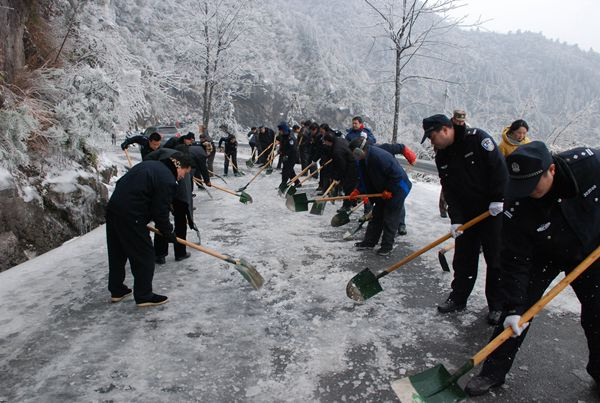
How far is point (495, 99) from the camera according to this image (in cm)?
7144

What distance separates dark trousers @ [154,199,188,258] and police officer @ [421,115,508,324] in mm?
3208

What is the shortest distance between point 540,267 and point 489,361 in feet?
2.30

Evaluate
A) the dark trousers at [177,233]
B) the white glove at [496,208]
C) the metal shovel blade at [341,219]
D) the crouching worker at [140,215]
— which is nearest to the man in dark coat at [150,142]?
the dark trousers at [177,233]

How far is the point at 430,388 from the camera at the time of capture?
2326 millimetres

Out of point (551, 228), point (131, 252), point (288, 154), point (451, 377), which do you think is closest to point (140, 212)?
point (131, 252)

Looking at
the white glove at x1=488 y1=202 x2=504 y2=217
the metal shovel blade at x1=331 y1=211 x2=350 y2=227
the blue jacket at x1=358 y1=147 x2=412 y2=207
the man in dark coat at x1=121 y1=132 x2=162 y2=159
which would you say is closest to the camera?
the white glove at x1=488 y1=202 x2=504 y2=217

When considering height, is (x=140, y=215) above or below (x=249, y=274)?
above

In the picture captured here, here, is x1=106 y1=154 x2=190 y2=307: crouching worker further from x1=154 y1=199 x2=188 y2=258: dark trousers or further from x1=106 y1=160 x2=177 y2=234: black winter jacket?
x1=154 y1=199 x2=188 y2=258: dark trousers

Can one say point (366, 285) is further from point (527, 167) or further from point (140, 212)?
point (140, 212)

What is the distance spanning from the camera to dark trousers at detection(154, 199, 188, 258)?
5.07 meters

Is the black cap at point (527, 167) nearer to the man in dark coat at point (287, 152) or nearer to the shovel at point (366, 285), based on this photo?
the shovel at point (366, 285)

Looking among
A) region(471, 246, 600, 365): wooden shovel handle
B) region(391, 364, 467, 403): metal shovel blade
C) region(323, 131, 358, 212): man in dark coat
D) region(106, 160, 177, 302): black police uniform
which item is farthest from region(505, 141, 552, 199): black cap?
region(323, 131, 358, 212): man in dark coat

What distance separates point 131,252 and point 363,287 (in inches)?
86.6

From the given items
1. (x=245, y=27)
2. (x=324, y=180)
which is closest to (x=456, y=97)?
(x=245, y=27)
